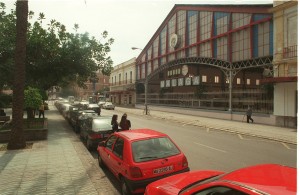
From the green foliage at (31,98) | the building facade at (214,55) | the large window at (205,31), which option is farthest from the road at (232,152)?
the large window at (205,31)

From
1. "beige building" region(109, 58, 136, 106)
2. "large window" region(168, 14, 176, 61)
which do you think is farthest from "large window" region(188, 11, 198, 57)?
"beige building" region(109, 58, 136, 106)

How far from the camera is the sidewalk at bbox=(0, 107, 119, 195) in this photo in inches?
270

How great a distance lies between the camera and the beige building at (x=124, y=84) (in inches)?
2254

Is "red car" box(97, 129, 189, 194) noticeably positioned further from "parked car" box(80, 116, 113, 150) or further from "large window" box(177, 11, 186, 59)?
"large window" box(177, 11, 186, 59)

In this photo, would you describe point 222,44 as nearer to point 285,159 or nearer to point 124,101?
point 285,159

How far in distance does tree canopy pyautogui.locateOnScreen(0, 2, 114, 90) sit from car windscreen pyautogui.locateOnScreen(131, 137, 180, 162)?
16.3 m

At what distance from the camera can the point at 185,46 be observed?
37.9 m

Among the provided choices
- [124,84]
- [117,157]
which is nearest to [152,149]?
[117,157]

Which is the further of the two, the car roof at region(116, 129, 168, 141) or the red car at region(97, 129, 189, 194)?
the car roof at region(116, 129, 168, 141)

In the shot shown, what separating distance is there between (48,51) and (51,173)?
1511 centimetres

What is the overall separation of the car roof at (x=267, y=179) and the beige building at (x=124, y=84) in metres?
51.2

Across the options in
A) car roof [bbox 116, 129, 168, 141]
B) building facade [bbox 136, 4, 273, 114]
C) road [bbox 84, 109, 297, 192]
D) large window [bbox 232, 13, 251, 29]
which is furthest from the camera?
large window [bbox 232, 13, 251, 29]

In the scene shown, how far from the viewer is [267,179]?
3.10 metres

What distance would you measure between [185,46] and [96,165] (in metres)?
31.1
